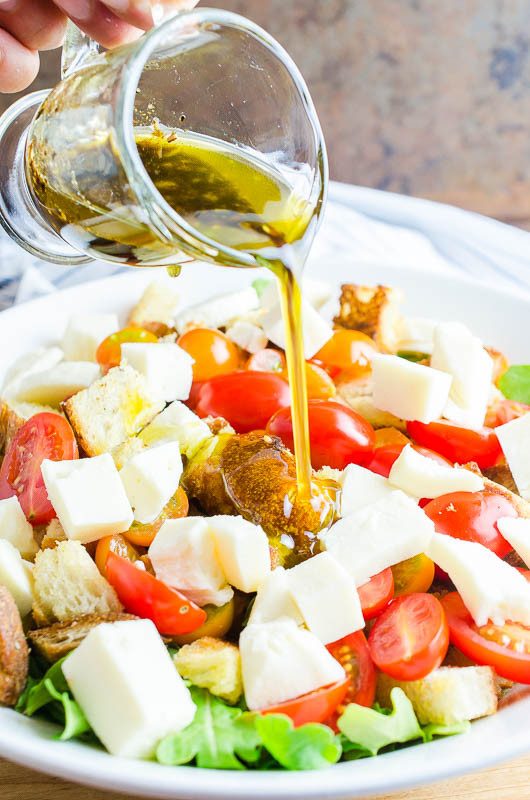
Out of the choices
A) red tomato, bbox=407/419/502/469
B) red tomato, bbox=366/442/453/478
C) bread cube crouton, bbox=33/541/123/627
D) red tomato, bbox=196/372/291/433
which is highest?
bread cube crouton, bbox=33/541/123/627

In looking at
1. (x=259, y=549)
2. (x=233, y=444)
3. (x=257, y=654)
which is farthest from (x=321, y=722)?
(x=233, y=444)

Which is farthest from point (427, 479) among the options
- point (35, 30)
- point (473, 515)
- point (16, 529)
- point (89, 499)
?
point (35, 30)

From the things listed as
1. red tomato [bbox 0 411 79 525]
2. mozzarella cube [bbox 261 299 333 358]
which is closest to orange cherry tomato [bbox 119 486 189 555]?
red tomato [bbox 0 411 79 525]

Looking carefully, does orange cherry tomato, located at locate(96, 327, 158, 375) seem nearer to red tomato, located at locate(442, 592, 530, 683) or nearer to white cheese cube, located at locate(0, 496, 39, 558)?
white cheese cube, located at locate(0, 496, 39, 558)

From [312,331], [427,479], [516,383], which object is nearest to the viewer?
[427,479]

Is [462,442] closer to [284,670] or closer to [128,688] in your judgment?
[284,670]
